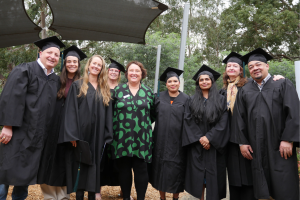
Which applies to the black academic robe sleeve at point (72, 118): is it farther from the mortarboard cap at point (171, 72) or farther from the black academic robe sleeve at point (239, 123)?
the black academic robe sleeve at point (239, 123)

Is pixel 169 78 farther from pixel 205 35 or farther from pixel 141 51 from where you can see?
pixel 205 35

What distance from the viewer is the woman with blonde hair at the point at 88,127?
135 inches

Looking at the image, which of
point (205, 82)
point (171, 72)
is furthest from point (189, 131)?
point (171, 72)

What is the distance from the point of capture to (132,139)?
3.75 m

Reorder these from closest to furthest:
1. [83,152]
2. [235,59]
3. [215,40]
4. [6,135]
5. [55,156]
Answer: [6,135] → [83,152] → [55,156] → [235,59] → [215,40]

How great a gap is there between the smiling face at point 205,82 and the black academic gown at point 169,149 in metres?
0.38

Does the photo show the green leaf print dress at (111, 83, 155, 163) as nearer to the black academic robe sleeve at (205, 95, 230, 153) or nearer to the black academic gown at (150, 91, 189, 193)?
the black academic gown at (150, 91, 189, 193)

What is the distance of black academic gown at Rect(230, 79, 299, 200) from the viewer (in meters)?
3.15

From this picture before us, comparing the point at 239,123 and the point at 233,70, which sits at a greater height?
the point at 233,70

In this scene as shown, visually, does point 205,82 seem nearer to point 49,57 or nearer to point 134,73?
point 134,73

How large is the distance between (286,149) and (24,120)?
10.9ft

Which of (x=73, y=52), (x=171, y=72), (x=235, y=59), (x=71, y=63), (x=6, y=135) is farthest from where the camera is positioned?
(x=235, y=59)

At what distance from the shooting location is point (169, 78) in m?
4.11

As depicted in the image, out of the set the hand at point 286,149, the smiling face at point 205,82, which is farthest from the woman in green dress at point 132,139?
the hand at point 286,149
